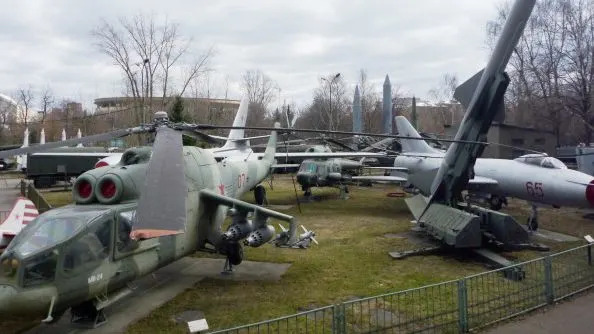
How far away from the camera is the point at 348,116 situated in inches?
2844

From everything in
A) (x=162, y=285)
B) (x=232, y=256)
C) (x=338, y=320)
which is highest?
(x=338, y=320)

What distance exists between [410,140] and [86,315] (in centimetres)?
1621

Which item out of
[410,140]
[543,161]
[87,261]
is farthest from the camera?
[410,140]

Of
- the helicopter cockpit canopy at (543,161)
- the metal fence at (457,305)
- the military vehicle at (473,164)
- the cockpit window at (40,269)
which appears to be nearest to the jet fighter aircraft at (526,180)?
the helicopter cockpit canopy at (543,161)

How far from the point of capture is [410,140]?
2070 cm

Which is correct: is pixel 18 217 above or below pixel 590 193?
below

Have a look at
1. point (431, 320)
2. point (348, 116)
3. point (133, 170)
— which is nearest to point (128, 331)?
point (133, 170)

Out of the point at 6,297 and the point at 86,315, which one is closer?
the point at 6,297

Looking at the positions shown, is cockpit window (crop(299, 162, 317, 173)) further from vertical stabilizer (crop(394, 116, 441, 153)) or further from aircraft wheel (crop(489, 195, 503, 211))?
aircraft wheel (crop(489, 195, 503, 211))

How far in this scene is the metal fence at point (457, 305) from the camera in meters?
6.95

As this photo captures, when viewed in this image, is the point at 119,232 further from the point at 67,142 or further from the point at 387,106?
the point at 387,106

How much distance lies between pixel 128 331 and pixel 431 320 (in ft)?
16.5

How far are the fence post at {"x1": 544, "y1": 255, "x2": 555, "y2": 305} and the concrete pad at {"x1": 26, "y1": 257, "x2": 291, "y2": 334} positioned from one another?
17.9ft

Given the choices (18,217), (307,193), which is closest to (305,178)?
(307,193)
